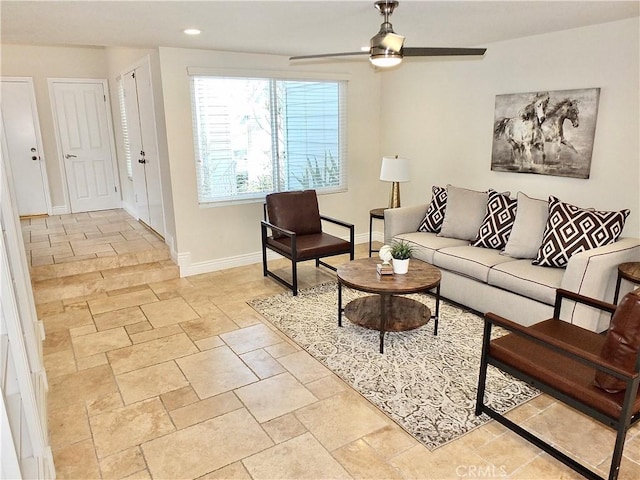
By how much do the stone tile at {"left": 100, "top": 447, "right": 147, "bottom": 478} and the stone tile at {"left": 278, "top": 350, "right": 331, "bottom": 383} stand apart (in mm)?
1039

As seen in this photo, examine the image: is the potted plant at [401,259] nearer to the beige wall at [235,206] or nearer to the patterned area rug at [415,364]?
the patterned area rug at [415,364]

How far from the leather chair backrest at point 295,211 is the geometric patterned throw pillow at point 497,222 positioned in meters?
1.69

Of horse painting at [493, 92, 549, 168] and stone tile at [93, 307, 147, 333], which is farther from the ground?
horse painting at [493, 92, 549, 168]

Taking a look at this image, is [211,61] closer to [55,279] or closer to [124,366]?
[55,279]

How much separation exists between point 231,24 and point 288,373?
2.54m

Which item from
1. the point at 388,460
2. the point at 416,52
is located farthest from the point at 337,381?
the point at 416,52

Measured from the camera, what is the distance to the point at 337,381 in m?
2.88

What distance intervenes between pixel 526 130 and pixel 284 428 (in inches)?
132

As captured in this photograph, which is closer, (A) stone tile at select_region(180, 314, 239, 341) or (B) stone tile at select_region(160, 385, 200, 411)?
(B) stone tile at select_region(160, 385, 200, 411)

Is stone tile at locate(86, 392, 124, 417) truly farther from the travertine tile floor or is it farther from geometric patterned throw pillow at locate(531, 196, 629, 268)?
geometric patterned throw pillow at locate(531, 196, 629, 268)

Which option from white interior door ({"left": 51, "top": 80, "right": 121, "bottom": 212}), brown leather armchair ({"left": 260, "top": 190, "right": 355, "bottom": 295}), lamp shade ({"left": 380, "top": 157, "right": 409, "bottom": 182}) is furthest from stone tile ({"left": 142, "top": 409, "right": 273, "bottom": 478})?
white interior door ({"left": 51, "top": 80, "right": 121, "bottom": 212})

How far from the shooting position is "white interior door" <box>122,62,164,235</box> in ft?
16.3

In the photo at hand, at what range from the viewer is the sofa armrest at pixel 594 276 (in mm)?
2998

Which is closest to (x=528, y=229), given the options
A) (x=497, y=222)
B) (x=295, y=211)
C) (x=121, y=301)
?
(x=497, y=222)
